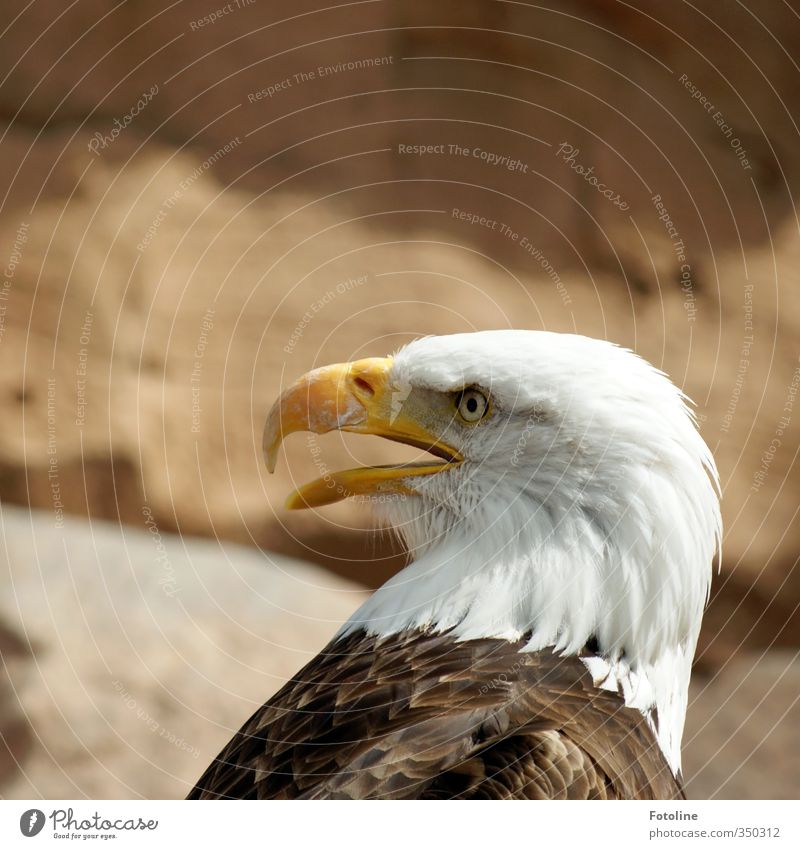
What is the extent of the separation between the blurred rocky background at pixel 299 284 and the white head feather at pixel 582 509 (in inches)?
43.6

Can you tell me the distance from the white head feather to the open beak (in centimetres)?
3

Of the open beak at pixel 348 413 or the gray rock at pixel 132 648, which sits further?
the gray rock at pixel 132 648

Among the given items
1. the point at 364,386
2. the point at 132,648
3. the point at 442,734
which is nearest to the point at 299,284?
the point at 132,648

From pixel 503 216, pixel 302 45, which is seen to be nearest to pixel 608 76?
pixel 503 216

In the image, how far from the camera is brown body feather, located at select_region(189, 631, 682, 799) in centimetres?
110

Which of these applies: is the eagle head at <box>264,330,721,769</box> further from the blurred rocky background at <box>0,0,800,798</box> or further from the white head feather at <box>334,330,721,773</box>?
the blurred rocky background at <box>0,0,800,798</box>

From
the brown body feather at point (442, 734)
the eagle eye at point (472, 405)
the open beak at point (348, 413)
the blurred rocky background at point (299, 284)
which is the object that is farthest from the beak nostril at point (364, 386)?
the blurred rocky background at point (299, 284)

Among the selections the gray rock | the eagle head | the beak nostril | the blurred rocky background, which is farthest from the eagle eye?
the gray rock

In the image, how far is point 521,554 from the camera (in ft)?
4.51

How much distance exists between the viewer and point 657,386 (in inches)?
52.9

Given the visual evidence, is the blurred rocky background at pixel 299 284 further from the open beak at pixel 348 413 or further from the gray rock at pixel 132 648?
the open beak at pixel 348 413

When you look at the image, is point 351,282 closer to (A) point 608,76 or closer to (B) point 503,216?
(B) point 503,216

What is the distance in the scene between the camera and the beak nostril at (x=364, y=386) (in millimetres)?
1405

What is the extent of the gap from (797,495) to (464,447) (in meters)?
1.55
